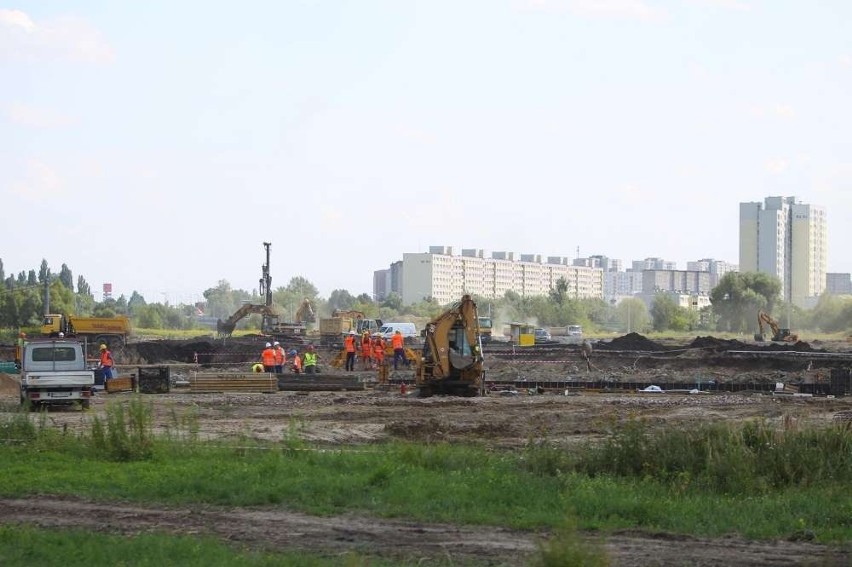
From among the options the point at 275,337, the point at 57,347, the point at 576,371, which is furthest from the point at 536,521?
the point at 275,337

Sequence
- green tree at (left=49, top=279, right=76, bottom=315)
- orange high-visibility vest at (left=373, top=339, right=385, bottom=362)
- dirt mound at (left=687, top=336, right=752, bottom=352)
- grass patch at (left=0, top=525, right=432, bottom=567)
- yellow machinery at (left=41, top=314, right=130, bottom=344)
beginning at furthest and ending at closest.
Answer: green tree at (left=49, top=279, right=76, bottom=315), yellow machinery at (left=41, top=314, right=130, bottom=344), dirt mound at (left=687, top=336, right=752, bottom=352), orange high-visibility vest at (left=373, top=339, right=385, bottom=362), grass patch at (left=0, top=525, right=432, bottom=567)

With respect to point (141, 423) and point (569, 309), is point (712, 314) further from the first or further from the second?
point (141, 423)

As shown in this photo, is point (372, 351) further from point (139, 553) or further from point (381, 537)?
point (139, 553)

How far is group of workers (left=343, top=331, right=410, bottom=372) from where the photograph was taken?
4666cm

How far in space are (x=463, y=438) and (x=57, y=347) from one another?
41.8 ft

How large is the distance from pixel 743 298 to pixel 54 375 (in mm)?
113788

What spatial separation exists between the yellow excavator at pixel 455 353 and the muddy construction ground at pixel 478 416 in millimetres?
1022

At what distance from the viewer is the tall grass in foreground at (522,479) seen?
541 inches

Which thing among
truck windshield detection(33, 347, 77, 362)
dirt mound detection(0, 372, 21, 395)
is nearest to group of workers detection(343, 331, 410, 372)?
dirt mound detection(0, 372, 21, 395)

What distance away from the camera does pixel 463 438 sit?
73.5 ft

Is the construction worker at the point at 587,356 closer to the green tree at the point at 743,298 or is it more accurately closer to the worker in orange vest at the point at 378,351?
→ the worker in orange vest at the point at 378,351

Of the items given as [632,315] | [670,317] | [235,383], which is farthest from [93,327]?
[632,315]

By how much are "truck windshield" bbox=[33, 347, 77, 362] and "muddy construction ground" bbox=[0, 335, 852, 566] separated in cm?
152

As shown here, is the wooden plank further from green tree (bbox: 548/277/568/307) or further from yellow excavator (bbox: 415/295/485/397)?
green tree (bbox: 548/277/568/307)
